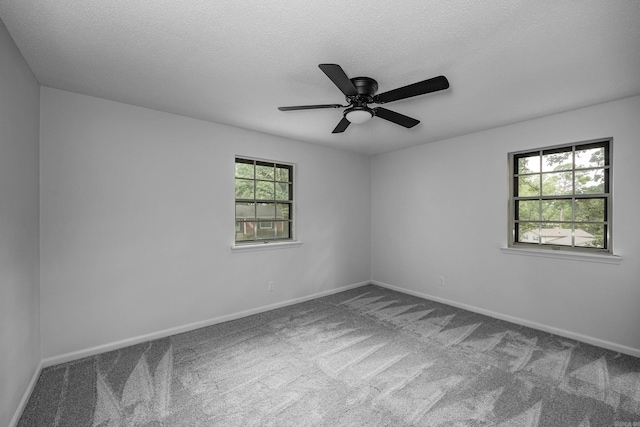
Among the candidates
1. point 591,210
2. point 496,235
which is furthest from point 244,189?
point 591,210

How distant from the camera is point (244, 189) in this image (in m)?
3.88

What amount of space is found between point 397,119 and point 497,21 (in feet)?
3.34

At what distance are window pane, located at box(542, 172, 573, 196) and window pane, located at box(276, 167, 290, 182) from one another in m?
3.39

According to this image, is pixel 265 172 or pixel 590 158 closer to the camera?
pixel 590 158

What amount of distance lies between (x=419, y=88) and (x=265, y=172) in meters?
2.60

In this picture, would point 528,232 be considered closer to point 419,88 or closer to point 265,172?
point 419,88

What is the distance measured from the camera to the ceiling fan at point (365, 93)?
1887 mm

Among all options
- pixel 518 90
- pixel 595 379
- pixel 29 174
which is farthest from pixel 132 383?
pixel 518 90

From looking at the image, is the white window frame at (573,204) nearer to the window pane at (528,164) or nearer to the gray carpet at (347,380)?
the window pane at (528,164)

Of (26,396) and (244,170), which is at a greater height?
(244,170)

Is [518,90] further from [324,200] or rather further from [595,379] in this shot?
[324,200]

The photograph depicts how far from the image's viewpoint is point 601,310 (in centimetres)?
295

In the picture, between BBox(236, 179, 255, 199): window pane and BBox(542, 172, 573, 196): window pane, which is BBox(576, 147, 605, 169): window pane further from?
BBox(236, 179, 255, 199): window pane

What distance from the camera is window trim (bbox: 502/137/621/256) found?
2969mm
